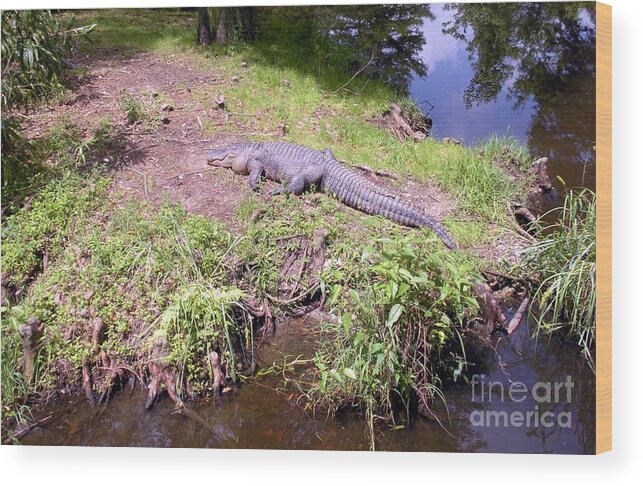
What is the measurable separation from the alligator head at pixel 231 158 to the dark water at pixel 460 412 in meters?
1.38

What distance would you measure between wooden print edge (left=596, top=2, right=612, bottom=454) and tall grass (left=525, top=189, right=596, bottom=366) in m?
0.05

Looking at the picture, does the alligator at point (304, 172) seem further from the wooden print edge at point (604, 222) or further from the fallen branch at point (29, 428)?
the fallen branch at point (29, 428)

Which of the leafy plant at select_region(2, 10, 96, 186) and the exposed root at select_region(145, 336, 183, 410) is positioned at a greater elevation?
the leafy plant at select_region(2, 10, 96, 186)

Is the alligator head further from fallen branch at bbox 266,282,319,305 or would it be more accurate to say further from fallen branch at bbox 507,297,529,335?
fallen branch at bbox 507,297,529,335

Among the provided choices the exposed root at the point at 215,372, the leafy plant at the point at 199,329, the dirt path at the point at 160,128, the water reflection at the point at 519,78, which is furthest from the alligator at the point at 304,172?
the exposed root at the point at 215,372

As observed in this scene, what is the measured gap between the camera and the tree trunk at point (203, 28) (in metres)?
3.21

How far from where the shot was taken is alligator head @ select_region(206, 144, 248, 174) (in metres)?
3.78

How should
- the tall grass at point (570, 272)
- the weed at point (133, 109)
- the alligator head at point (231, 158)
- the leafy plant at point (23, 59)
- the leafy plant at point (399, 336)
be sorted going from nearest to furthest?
the leafy plant at point (399, 336) → the tall grass at point (570, 272) → the leafy plant at point (23, 59) → the weed at point (133, 109) → the alligator head at point (231, 158)

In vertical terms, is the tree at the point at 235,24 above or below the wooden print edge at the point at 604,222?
above

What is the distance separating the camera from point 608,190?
2732 millimetres

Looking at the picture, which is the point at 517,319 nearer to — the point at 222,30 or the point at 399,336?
the point at 399,336

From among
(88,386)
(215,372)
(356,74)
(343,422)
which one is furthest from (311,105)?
(88,386)

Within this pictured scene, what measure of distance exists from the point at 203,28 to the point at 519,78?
1881 millimetres

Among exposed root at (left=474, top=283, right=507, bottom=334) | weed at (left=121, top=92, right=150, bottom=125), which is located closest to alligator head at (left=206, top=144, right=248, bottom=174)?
weed at (left=121, top=92, right=150, bottom=125)
